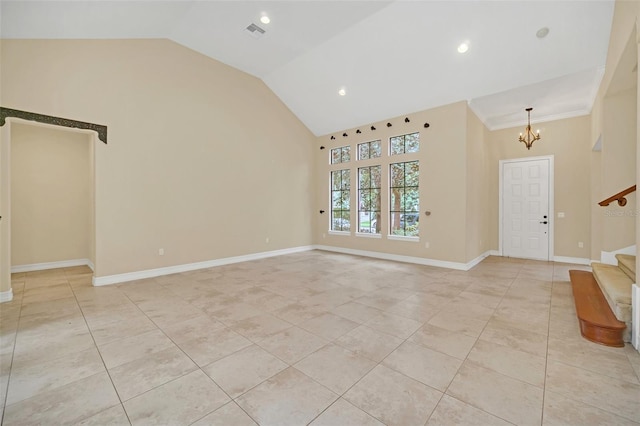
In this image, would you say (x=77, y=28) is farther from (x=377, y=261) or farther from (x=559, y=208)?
(x=559, y=208)

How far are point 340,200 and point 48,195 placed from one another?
6414 mm

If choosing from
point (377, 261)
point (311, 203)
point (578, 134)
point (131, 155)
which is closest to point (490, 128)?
point (578, 134)

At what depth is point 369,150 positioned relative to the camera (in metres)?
6.96

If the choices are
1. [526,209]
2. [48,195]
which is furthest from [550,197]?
[48,195]

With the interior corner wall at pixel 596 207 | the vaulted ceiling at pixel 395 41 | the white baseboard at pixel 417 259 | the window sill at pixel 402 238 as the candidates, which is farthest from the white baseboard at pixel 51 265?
the interior corner wall at pixel 596 207

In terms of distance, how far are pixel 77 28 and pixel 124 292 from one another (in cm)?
379

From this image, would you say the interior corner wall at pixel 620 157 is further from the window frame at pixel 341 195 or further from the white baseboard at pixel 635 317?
the window frame at pixel 341 195

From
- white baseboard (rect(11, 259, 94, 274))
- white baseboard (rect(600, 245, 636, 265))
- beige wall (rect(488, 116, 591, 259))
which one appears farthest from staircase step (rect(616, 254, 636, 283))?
white baseboard (rect(11, 259, 94, 274))

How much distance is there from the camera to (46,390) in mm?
1832

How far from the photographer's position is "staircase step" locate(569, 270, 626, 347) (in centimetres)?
238

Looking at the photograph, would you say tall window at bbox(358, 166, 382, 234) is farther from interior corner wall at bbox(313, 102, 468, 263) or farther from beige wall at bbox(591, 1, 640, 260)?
beige wall at bbox(591, 1, 640, 260)

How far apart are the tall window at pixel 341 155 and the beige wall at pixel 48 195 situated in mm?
5439

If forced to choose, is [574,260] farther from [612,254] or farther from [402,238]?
[402,238]

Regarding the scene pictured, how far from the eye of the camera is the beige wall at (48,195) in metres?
5.16
